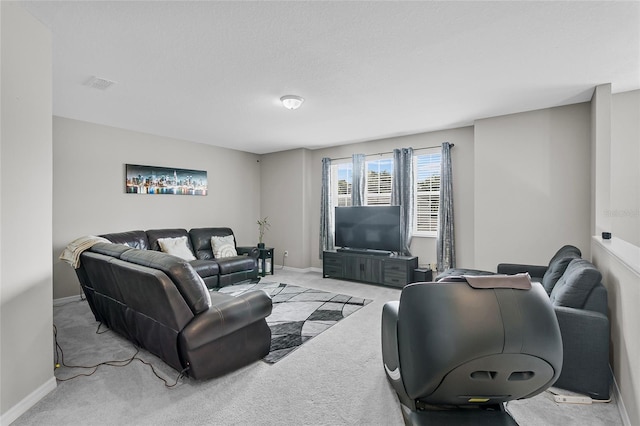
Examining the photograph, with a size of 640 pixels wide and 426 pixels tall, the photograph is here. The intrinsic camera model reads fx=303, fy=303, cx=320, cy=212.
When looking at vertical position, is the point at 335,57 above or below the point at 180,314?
above

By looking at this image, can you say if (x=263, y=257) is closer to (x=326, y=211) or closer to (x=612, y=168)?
(x=326, y=211)

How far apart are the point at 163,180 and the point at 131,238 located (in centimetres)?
123

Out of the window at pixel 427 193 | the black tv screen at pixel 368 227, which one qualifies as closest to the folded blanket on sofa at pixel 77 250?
the black tv screen at pixel 368 227

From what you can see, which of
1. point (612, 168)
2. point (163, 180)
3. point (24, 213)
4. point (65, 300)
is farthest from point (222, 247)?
point (612, 168)

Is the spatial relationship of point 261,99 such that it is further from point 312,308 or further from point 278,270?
point 278,270

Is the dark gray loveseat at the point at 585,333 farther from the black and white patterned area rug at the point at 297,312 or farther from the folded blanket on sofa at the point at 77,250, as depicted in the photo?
the folded blanket on sofa at the point at 77,250

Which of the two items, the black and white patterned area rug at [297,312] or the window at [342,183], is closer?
the black and white patterned area rug at [297,312]

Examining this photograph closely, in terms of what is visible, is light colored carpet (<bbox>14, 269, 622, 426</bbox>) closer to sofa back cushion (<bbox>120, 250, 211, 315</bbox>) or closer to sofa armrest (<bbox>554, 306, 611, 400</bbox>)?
sofa armrest (<bbox>554, 306, 611, 400</bbox>)

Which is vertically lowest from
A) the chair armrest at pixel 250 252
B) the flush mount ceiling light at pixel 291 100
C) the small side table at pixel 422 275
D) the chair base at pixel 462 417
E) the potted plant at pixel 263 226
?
the chair base at pixel 462 417

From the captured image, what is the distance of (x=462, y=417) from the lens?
171 cm

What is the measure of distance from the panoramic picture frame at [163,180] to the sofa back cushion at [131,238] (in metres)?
0.74

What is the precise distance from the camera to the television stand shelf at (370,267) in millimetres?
4949

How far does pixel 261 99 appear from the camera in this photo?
3594mm

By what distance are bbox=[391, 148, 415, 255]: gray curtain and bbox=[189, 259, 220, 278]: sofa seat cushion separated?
3176mm
